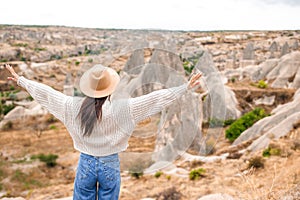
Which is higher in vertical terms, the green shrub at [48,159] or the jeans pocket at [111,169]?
the jeans pocket at [111,169]

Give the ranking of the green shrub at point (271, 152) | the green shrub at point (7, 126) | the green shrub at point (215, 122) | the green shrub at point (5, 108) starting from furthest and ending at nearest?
the green shrub at point (5, 108) → the green shrub at point (7, 126) → the green shrub at point (271, 152) → the green shrub at point (215, 122)

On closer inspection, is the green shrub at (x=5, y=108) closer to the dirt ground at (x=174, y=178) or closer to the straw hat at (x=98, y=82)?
the dirt ground at (x=174, y=178)

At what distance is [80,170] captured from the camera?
220 cm

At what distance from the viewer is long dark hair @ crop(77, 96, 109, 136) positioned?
204cm

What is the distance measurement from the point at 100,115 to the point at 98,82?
206mm

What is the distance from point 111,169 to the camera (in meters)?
2.18

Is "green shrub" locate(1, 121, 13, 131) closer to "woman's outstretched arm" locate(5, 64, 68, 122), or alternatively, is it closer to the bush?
the bush

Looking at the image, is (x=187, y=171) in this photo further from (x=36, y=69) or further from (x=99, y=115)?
(x=36, y=69)

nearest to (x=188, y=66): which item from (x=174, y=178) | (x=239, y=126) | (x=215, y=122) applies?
(x=215, y=122)

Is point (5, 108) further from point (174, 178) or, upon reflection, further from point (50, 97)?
point (50, 97)

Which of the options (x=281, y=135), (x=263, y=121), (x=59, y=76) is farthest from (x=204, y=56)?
(x=59, y=76)

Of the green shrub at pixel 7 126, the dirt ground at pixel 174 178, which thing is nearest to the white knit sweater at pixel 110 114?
the dirt ground at pixel 174 178

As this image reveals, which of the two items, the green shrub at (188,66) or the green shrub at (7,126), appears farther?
the green shrub at (7,126)

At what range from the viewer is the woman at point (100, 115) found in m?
2.06
